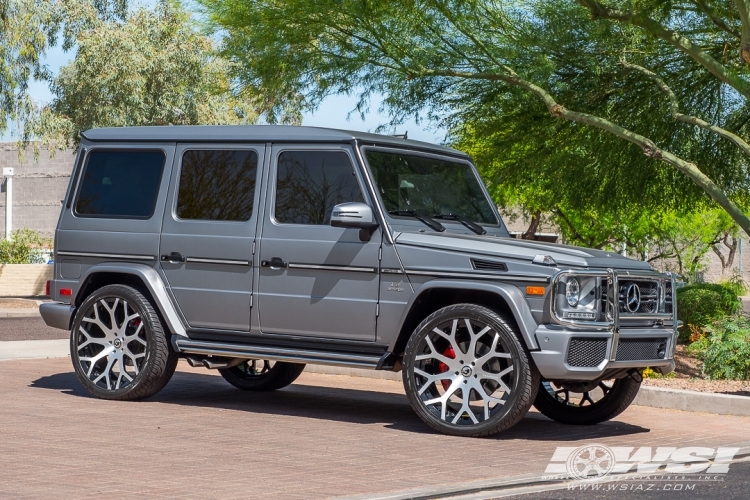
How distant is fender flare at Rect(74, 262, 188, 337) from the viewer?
9961mm

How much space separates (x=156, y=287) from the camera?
32.9ft

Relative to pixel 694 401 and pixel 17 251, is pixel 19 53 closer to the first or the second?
pixel 17 251

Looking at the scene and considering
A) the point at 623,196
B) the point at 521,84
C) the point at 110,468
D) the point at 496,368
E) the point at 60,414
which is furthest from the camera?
the point at 623,196

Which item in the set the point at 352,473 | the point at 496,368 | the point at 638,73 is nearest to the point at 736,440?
the point at 496,368

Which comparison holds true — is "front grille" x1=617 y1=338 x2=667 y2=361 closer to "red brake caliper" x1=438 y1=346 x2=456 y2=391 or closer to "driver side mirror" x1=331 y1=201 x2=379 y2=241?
"red brake caliper" x1=438 y1=346 x2=456 y2=391

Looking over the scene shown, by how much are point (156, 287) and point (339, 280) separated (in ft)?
5.78

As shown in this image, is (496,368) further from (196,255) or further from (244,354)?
(196,255)

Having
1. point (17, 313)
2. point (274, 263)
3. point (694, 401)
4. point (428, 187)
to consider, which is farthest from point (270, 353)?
point (17, 313)

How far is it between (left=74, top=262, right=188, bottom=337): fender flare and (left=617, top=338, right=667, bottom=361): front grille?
3.70 meters

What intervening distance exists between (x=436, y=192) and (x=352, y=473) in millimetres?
3466

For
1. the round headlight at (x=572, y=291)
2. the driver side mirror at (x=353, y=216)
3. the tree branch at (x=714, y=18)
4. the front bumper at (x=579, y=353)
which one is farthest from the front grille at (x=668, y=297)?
the tree branch at (x=714, y=18)

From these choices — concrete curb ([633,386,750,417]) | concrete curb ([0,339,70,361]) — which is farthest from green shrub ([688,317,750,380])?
concrete curb ([0,339,70,361])

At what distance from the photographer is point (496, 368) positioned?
8.73m

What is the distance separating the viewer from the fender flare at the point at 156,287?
32.7 feet
